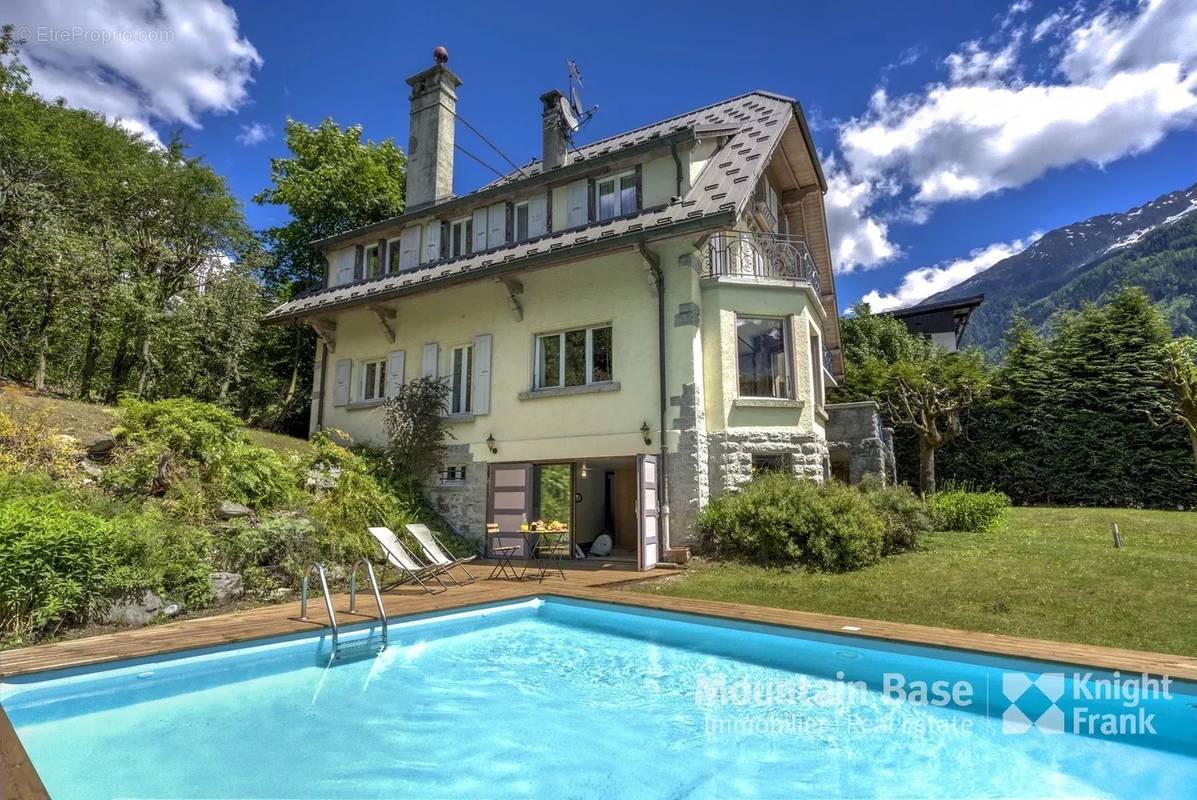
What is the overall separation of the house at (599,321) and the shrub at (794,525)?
58 centimetres

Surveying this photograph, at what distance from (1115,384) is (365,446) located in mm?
19499

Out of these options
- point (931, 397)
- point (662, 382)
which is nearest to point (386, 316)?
point (662, 382)

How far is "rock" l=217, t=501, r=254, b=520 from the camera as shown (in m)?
7.78

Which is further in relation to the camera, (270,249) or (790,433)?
(270,249)

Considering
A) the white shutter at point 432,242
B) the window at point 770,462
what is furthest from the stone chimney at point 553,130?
the window at point 770,462

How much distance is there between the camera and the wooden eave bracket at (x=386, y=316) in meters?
13.7

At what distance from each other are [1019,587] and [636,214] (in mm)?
8536

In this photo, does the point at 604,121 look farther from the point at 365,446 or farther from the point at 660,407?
the point at 365,446

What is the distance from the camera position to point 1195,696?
3578 mm

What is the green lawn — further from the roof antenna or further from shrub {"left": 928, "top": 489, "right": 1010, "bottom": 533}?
the roof antenna

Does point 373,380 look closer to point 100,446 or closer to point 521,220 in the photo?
point 521,220

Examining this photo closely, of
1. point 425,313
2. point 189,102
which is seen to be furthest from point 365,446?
point 189,102

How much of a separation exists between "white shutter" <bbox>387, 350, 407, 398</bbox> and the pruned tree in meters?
0.78

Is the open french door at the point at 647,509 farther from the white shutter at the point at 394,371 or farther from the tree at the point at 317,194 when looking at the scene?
the tree at the point at 317,194
